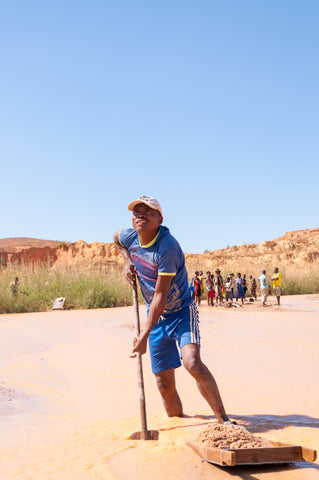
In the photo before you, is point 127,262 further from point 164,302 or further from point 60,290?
point 60,290

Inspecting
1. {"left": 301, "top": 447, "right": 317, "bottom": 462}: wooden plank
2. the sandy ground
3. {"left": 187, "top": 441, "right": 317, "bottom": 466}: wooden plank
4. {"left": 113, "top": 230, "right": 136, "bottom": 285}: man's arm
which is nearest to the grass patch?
the sandy ground

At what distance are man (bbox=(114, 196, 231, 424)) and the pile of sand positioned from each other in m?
0.19

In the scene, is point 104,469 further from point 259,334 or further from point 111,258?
point 111,258

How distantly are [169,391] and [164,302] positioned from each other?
3.14ft

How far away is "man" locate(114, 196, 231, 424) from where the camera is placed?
3.92 meters

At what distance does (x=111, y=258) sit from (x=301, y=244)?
89.8 ft

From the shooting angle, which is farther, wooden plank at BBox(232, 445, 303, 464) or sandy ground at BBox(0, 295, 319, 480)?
sandy ground at BBox(0, 295, 319, 480)

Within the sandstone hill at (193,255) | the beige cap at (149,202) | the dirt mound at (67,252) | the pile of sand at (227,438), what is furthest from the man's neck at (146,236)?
the dirt mound at (67,252)

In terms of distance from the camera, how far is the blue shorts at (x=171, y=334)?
4.13m

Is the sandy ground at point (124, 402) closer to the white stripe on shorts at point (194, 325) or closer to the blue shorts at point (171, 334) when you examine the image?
the blue shorts at point (171, 334)

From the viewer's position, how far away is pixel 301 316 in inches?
564

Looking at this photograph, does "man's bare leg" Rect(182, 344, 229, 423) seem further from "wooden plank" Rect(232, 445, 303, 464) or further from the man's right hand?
the man's right hand

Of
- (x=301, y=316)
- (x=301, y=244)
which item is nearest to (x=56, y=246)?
(x=301, y=244)

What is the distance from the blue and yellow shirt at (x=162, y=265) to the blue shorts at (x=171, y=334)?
7cm
